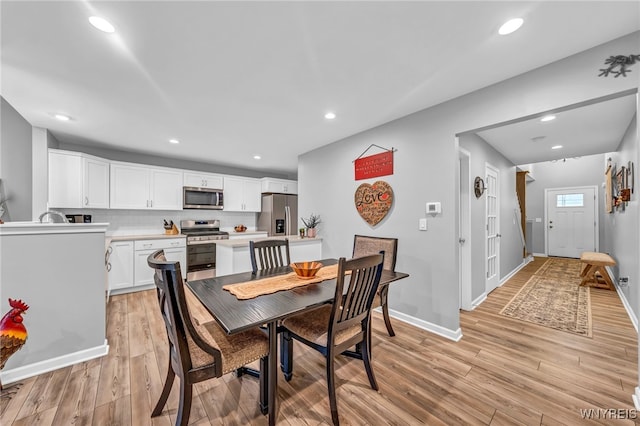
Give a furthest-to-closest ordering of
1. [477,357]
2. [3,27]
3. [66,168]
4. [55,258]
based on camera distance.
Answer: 1. [66,168]
2. [477,357]
3. [55,258]
4. [3,27]

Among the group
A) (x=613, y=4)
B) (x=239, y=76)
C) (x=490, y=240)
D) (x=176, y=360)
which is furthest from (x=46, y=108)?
(x=490, y=240)

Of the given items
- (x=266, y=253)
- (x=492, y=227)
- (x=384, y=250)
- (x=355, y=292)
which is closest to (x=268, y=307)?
(x=355, y=292)

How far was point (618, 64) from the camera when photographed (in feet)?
5.43

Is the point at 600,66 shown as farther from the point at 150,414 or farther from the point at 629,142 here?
the point at 150,414

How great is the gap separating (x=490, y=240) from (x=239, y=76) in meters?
4.23

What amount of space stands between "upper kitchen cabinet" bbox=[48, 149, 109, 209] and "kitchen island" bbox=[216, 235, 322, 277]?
2.12 metres

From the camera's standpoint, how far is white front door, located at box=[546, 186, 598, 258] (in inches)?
250

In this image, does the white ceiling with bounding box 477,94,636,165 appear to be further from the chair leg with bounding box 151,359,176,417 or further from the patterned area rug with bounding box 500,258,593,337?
the chair leg with bounding box 151,359,176,417

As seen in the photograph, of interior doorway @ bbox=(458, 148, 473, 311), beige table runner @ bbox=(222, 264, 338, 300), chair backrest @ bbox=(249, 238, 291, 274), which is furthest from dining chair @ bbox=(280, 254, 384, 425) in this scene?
interior doorway @ bbox=(458, 148, 473, 311)

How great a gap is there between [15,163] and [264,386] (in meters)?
3.86

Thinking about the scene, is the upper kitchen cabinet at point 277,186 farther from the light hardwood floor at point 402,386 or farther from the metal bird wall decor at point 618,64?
the metal bird wall decor at point 618,64

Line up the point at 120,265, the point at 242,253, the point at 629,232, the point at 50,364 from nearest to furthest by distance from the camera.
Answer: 1. the point at 50,364
2. the point at 629,232
3. the point at 242,253
4. the point at 120,265

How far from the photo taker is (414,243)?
2.84 m

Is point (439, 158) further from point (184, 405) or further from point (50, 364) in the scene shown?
point (50, 364)
